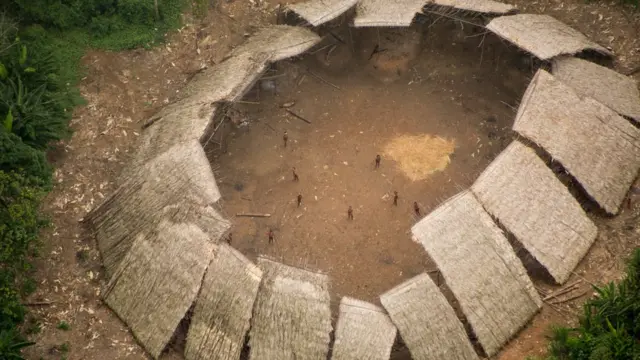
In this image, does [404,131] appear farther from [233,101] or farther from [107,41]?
[107,41]

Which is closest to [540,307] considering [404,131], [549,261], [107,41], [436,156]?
[549,261]

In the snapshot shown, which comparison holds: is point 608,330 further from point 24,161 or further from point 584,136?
point 24,161

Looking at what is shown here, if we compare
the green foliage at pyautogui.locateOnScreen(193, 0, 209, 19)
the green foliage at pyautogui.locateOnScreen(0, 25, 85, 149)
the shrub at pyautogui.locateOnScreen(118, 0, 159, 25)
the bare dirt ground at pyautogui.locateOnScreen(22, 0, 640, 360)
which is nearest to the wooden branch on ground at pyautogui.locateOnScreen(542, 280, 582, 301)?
the bare dirt ground at pyautogui.locateOnScreen(22, 0, 640, 360)

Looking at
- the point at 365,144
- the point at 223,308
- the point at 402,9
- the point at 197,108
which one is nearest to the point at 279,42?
the point at 197,108

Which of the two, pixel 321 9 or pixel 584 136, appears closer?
pixel 584 136

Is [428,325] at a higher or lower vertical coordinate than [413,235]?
lower

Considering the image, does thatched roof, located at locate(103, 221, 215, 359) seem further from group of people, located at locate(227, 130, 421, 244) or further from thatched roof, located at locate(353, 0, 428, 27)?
thatched roof, located at locate(353, 0, 428, 27)
